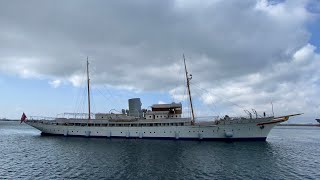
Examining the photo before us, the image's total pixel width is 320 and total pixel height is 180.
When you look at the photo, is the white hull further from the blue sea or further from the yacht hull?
the blue sea

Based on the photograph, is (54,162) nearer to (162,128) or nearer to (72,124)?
(162,128)

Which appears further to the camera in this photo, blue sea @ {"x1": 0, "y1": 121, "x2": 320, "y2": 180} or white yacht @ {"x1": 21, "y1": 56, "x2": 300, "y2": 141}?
white yacht @ {"x1": 21, "y1": 56, "x2": 300, "y2": 141}

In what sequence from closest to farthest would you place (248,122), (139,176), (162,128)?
1. (139,176)
2. (248,122)
3. (162,128)

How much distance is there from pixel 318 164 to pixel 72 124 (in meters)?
64.7

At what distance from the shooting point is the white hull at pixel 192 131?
6399cm

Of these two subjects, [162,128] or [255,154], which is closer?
[255,154]

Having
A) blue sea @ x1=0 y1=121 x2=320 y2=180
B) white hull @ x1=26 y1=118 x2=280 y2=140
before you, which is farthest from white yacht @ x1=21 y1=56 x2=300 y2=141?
blue sea @ x1=0 y1=121 x2=320 y2=180

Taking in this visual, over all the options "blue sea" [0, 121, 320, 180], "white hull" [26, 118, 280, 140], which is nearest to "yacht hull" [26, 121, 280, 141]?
"white hull" [26, 118, 280, 140]

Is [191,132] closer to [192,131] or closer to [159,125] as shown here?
[192,131]

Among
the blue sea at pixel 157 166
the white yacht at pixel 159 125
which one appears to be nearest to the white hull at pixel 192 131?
the white yacht at pixel 159 125

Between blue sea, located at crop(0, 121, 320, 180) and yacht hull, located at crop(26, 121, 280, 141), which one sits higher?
yacht hull, located at crop(26, 121, 280, 141)

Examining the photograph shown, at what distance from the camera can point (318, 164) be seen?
37.0 meters

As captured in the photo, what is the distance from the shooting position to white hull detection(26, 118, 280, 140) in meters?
64.0

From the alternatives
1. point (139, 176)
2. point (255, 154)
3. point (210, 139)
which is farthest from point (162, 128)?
point (139, 176)
